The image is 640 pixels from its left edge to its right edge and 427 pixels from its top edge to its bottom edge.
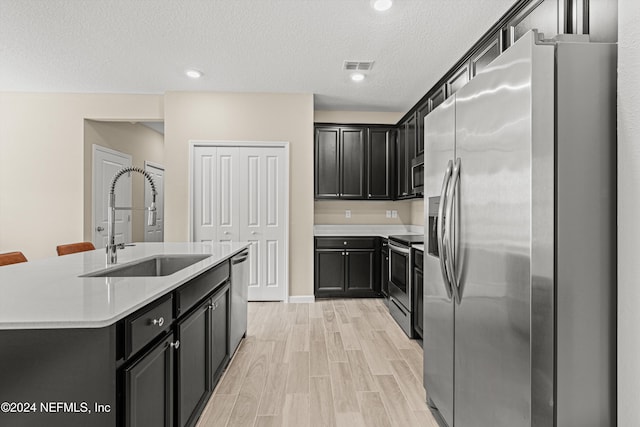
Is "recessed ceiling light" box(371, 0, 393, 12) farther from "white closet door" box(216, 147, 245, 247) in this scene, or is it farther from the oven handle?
"white closet door" box(216, 147, 245, 247)

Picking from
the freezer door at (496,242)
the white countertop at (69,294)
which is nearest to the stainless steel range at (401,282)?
the freezer door at (496,242)

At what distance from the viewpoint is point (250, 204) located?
15.1ft

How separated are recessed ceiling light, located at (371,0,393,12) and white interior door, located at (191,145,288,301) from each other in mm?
2290

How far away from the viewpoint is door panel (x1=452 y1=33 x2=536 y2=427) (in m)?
1.19

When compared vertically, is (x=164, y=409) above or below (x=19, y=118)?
below

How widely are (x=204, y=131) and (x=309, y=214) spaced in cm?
172

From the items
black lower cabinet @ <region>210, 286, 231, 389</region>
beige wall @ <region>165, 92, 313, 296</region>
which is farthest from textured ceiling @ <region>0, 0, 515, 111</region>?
black lower cabinet @ <region>210, 286, 231, 389</region>

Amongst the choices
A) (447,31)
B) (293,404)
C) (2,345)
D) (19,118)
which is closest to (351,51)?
(447,31)

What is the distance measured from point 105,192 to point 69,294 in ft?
14.5

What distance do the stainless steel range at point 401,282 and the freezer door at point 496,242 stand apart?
1.68 m

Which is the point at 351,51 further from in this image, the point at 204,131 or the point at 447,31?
the point at 204,131

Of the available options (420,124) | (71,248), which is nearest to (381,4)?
(420,124)

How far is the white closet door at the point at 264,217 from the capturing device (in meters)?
4.59

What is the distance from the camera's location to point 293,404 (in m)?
2.17
